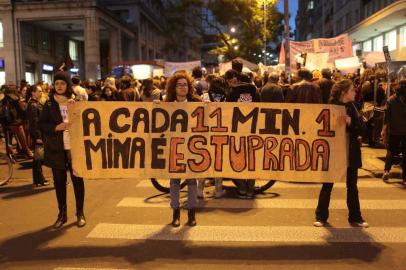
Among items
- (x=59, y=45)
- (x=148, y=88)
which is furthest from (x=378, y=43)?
(x=148, y=88)

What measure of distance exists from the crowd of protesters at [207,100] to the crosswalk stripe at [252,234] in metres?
0.22

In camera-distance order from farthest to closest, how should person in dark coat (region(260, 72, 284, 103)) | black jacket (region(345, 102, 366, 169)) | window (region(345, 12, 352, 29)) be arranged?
1. window (region(345, 12, 352, 29))
2. person in dark coat (region(260, 72, 284, 103))
3. black jacket (region(345, 102, 366, 169))

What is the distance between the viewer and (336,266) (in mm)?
4824

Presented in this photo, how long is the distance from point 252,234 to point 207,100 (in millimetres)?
2680

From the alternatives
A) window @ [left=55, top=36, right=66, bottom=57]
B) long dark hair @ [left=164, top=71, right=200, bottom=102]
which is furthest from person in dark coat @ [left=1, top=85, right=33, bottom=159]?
window @ [left=55, top=36, right=66, bottom=57]

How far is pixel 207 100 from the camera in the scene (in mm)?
7852

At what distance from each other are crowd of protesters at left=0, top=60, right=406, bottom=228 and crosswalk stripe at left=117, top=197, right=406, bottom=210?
0.32 m

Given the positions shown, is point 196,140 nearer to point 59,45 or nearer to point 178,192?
point 178,192

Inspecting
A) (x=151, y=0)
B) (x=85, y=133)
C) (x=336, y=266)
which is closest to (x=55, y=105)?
(x=85, y=133)

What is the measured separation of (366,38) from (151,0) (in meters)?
30.8

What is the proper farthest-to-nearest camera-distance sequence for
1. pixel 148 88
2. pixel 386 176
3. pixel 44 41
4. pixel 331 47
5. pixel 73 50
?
pixel 73 50
pixel 44 41
pixel 331 47
pixel 148 88
pixel 386 176

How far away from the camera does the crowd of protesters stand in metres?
6.04

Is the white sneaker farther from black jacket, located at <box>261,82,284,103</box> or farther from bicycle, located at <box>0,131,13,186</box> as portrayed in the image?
bicycle, located at <box>0,131,13,186</box>

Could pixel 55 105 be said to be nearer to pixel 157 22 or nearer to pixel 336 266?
pixel 336 266
